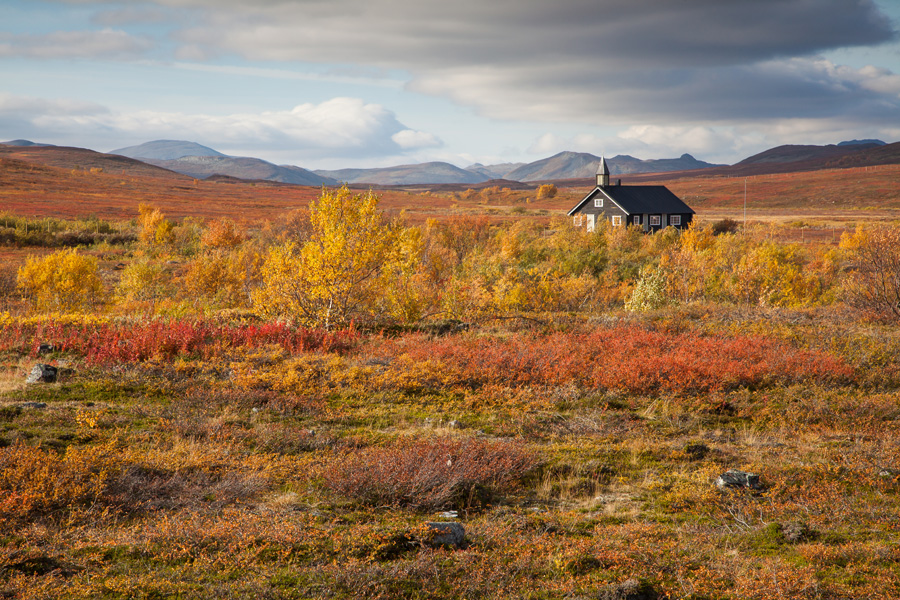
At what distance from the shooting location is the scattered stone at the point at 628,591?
14.5ft

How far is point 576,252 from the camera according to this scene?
3133 cm

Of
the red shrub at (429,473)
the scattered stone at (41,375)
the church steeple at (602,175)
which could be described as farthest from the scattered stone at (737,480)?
the church steeple at (602,175)

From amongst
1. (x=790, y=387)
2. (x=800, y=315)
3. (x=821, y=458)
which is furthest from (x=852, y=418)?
(x=800, y=315)

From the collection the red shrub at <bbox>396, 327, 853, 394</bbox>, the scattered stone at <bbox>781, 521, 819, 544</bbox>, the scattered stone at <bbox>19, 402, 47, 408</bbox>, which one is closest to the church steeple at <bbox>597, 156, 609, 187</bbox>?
the red shrub at <bbox>396, 327, 853, 394</bbox>

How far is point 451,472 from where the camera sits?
21.8 ft

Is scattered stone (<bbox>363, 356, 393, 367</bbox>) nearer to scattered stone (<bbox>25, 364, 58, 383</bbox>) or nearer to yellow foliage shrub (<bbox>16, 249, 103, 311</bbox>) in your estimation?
scattered stone (<bbox>25, 364, 58, 383</bbox>)

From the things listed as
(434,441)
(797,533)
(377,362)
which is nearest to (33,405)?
(377,362)

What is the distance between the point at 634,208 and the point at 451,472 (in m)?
48.4

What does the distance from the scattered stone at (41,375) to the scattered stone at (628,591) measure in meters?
10.0

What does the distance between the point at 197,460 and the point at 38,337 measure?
8383mm

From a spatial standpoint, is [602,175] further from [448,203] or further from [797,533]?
[448,203]

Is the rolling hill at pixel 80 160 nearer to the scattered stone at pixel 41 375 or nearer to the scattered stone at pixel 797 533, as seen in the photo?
the scattered stone at pixel 41 375

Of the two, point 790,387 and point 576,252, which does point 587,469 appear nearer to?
point 790,387

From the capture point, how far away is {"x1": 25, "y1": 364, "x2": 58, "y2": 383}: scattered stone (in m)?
9.88
